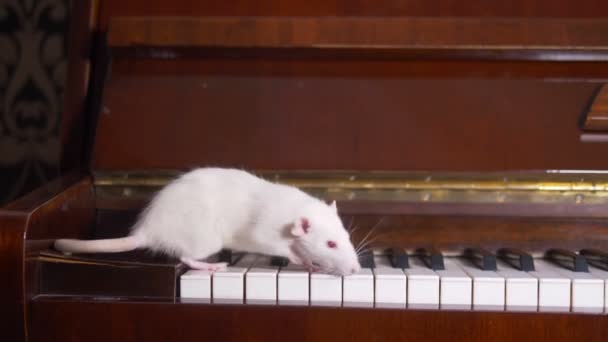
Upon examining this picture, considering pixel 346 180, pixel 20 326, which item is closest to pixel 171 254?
pixel 20 326

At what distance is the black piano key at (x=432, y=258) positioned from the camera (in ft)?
3.71

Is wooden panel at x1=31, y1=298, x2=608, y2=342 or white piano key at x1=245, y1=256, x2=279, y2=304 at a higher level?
white piano key at x1=245, y1=256, x2=279, y2=304

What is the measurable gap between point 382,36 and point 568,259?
61cm

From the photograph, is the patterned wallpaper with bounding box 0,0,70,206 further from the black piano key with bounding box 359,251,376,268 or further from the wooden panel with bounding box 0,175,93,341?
the black piano key with bounding box 359,251,376,268

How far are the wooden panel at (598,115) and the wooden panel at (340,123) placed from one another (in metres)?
0.02

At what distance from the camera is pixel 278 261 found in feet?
4.01

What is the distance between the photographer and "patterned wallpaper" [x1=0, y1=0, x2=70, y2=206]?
2.10m

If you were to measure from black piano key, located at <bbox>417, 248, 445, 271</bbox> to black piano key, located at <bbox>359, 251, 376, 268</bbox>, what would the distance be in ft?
0.33

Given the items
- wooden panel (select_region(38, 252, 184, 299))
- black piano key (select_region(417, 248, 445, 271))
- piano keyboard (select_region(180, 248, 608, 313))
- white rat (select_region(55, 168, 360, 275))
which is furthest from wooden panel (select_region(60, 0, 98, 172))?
black piano key (select_region(417, 248, 445, 271))

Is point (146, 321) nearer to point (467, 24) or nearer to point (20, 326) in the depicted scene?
point (20, 326)

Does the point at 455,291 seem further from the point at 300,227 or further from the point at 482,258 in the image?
the point at 300,227

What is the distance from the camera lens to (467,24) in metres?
1.38

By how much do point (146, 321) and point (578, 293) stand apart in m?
0.72

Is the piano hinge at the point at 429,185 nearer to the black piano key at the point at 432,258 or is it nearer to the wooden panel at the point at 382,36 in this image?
the black piano key at the point at 432,258
